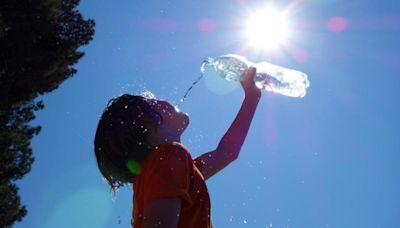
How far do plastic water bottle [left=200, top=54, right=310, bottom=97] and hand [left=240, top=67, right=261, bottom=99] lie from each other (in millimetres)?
1286

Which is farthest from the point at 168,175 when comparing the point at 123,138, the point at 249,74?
the point at 249,74

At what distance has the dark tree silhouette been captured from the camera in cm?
1237

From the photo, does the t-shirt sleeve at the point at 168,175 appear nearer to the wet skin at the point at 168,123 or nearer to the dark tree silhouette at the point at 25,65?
the wet skin at the point at 168,123

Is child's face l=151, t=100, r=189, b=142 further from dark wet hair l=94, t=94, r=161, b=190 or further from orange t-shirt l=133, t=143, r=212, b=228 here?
orange t-shirt l=133, t=143, r=212, b=228

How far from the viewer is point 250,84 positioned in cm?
354

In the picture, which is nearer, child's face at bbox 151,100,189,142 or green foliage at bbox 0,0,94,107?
child's face at bbox 151,100,189,142

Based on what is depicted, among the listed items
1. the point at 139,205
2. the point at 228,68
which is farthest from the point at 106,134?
the point at 228,68

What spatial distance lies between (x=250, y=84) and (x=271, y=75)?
2.32m

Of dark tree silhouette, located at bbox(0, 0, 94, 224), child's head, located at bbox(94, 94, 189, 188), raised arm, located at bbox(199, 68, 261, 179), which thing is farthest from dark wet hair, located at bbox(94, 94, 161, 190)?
dark tree silhouette, located at bbox(0, 0, 94, 224)

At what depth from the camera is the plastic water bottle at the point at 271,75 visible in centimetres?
517

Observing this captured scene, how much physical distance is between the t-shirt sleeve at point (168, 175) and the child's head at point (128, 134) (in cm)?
27

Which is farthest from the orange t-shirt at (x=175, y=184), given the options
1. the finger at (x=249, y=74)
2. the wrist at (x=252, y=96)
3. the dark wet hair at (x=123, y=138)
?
the finger at (x=249, y=74)

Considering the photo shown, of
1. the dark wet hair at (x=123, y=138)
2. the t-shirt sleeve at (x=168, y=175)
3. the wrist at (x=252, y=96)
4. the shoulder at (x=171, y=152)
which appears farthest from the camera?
the wrist at (x=252, y=96)

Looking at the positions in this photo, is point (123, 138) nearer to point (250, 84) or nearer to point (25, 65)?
point (250, 84)
